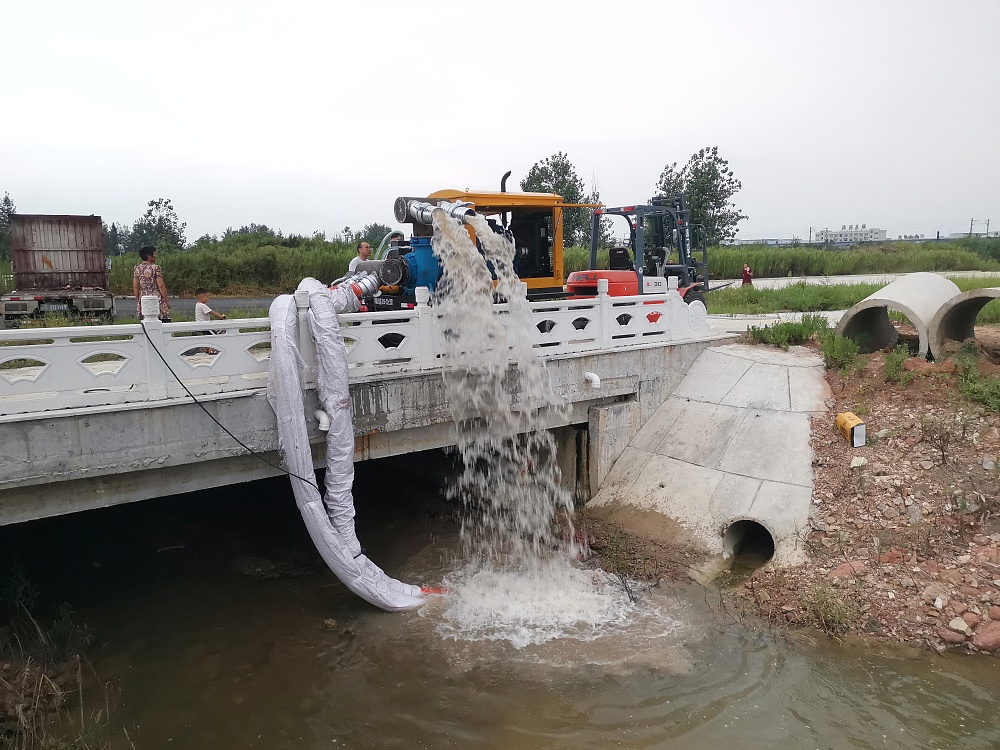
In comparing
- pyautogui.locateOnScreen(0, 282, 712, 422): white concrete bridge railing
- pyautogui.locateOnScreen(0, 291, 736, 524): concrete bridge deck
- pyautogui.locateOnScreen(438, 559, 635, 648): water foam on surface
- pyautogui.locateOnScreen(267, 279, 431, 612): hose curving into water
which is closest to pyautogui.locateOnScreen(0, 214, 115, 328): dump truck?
pyautogui.locateOnScreen(0, 282, 712, 422): white concrete bridge railing

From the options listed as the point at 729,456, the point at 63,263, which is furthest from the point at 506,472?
the point at 63,263

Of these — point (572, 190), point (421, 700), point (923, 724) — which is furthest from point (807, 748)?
point (572, 190)

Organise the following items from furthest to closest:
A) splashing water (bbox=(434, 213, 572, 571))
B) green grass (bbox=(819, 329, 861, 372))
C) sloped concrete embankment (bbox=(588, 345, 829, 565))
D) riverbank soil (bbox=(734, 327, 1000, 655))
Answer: green grass (bbox=(819, 329, 861, 372)), sloped concrete embankment (bbox=(588, 345, 829, 565)), splashing water (bbox=(434, 213, 572, 571)), riverbank soil (bbox=(734, 327, 1000, 655))

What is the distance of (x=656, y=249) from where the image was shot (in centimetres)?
1342

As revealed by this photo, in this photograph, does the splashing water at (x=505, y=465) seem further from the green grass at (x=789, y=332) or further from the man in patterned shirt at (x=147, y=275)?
the green grass at (x=789, y=332)

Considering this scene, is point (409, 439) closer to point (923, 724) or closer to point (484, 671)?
point (484, 671)

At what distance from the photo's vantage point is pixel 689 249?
1359cm

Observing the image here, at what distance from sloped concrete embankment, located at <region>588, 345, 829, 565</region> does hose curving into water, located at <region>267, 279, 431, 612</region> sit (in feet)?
13.2

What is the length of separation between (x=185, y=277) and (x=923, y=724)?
26.4 meters

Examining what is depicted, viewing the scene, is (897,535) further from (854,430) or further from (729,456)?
(729,456)

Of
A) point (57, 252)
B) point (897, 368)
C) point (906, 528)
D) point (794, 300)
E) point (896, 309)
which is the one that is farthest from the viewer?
point (57, 252)

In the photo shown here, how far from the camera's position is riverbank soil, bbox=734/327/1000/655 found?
7.23 m

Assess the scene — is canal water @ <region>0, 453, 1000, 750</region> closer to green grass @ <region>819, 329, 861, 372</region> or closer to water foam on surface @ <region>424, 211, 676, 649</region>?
water foam on surface @ <region>424, 211, 676, 649</region>

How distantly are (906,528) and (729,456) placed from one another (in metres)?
2.34
